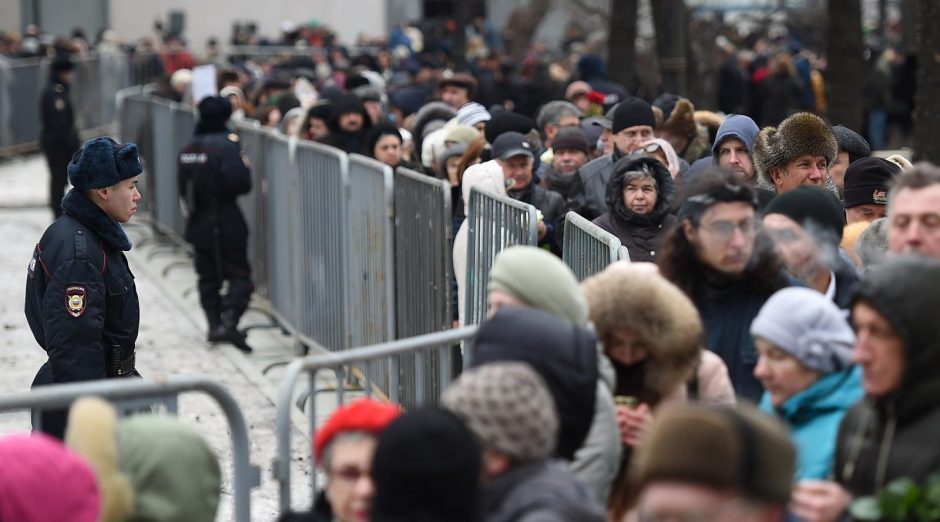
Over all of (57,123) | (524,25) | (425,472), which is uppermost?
(425,472)

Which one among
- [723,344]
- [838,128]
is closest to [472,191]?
[838,128]

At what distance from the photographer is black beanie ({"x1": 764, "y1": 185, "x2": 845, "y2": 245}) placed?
558cm

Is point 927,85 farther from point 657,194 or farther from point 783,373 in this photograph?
point 783,373

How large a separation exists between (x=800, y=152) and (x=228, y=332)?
6.34m

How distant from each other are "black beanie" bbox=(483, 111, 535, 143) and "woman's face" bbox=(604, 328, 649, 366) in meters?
6.56

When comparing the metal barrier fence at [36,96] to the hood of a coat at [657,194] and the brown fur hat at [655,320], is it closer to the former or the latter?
the hood of a coat at [657,194]

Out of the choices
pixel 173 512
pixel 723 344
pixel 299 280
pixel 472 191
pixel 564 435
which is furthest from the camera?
pixel 299 280

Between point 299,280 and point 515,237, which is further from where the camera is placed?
point 299,280

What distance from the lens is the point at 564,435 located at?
14.9ft

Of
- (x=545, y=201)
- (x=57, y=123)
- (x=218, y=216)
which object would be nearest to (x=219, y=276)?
(x=218, y=216)

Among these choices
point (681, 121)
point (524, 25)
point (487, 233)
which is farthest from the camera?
point (524, 25)

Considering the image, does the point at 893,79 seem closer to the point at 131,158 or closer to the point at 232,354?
the point at 232,354

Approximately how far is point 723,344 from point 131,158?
299cm

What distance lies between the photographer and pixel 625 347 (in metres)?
4.88
